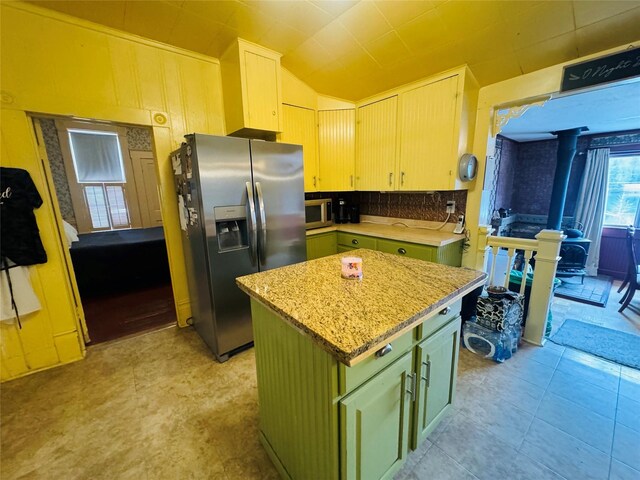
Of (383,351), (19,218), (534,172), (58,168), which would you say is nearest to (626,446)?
(383,351)

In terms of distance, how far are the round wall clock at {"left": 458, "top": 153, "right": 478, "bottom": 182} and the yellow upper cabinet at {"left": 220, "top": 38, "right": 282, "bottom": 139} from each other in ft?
5.84

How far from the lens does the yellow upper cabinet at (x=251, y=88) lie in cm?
230

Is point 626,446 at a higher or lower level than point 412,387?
lower

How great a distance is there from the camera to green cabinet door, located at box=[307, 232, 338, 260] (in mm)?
3018

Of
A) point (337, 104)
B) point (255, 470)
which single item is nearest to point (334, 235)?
point (337, 104)

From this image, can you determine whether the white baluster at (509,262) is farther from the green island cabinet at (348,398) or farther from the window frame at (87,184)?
the window frame at (87,184)

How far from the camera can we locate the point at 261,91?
7.91 feet

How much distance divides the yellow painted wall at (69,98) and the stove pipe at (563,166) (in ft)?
16.5

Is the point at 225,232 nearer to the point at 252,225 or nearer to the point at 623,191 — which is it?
the point at 252,225

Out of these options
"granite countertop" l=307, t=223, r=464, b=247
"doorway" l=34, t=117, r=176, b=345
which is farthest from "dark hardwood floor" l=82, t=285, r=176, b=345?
"granite countertop" l=307, t=223, r=464, b=247

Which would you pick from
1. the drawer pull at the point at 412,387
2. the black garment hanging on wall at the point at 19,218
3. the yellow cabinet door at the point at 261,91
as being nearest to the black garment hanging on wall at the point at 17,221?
the black garment hanging on wall at the point at 19,218

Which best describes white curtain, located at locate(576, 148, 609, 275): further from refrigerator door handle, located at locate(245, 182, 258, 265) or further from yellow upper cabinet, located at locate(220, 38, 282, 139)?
refrigerator door handle, located at locate(245, 182, 258, 265)

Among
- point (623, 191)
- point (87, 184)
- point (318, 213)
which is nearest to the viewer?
point (318, 213)

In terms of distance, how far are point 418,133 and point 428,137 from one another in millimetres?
123
